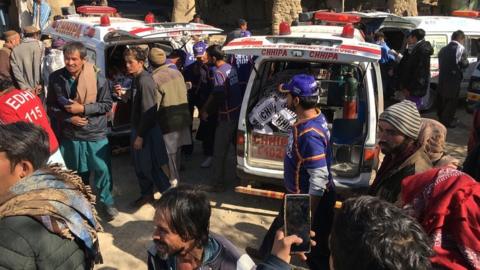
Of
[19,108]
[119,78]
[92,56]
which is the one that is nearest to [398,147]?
[19,108]

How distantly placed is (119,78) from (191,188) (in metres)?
5.00

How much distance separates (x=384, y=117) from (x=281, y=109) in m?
2.27

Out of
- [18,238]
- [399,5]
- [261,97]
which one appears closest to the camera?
→ [18,238]

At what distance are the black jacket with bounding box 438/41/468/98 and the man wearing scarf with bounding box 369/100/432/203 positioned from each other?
6.08 meters

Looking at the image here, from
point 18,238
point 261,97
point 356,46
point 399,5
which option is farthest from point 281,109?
point 399,5

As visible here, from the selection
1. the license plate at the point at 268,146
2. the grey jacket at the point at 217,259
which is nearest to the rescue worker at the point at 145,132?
the license plate at the point at 268,146

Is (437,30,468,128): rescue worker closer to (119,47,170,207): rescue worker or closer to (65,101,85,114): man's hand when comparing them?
(119,47,170,207): rescue worker

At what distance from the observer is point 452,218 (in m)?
1.89

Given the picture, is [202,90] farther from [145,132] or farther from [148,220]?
[148,220]

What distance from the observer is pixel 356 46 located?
4.25m

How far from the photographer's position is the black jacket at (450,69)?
27.2ft

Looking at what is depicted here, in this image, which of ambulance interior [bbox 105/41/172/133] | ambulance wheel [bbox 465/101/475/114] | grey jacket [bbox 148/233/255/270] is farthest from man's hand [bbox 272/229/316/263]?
ambulance wheel [bbox 465/101/475/114]

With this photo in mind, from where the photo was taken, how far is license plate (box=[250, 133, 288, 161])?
5199mm

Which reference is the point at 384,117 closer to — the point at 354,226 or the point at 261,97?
the point at 354,226
